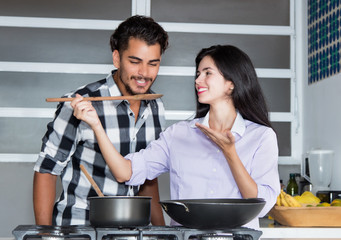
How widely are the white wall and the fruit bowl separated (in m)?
0.95

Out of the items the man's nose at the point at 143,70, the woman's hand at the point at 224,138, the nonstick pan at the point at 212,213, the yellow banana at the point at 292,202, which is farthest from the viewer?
the yellow banana at the point at 292,202

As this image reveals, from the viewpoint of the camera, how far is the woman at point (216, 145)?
1.84 meters

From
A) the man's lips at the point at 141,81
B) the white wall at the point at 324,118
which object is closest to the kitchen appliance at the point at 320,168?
the white wall at the point at 324,118

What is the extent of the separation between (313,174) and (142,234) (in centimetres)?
217

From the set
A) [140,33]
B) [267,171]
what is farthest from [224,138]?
[140,33]

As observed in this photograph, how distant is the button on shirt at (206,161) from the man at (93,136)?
140 mm

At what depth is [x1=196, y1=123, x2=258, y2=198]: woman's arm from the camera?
1.67 meters

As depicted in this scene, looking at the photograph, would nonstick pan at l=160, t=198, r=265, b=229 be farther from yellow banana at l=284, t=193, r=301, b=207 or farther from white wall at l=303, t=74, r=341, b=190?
white wall at l=303, t=74, r=341, b=190

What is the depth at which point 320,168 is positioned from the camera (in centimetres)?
329

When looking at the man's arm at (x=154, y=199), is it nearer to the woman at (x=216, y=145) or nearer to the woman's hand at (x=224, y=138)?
the woman at (x=216, y=145)

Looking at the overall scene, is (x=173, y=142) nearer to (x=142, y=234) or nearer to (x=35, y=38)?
(x=142, y=234)

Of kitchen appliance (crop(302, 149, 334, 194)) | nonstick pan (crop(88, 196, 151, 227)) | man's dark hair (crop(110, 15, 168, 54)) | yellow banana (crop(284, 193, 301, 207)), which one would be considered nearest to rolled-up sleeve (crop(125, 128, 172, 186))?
man's dark hair (crop(110, 15, 168, 54))

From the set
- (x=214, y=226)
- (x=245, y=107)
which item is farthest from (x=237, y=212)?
(x=245, y=107)

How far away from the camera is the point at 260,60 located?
4.12 metres
